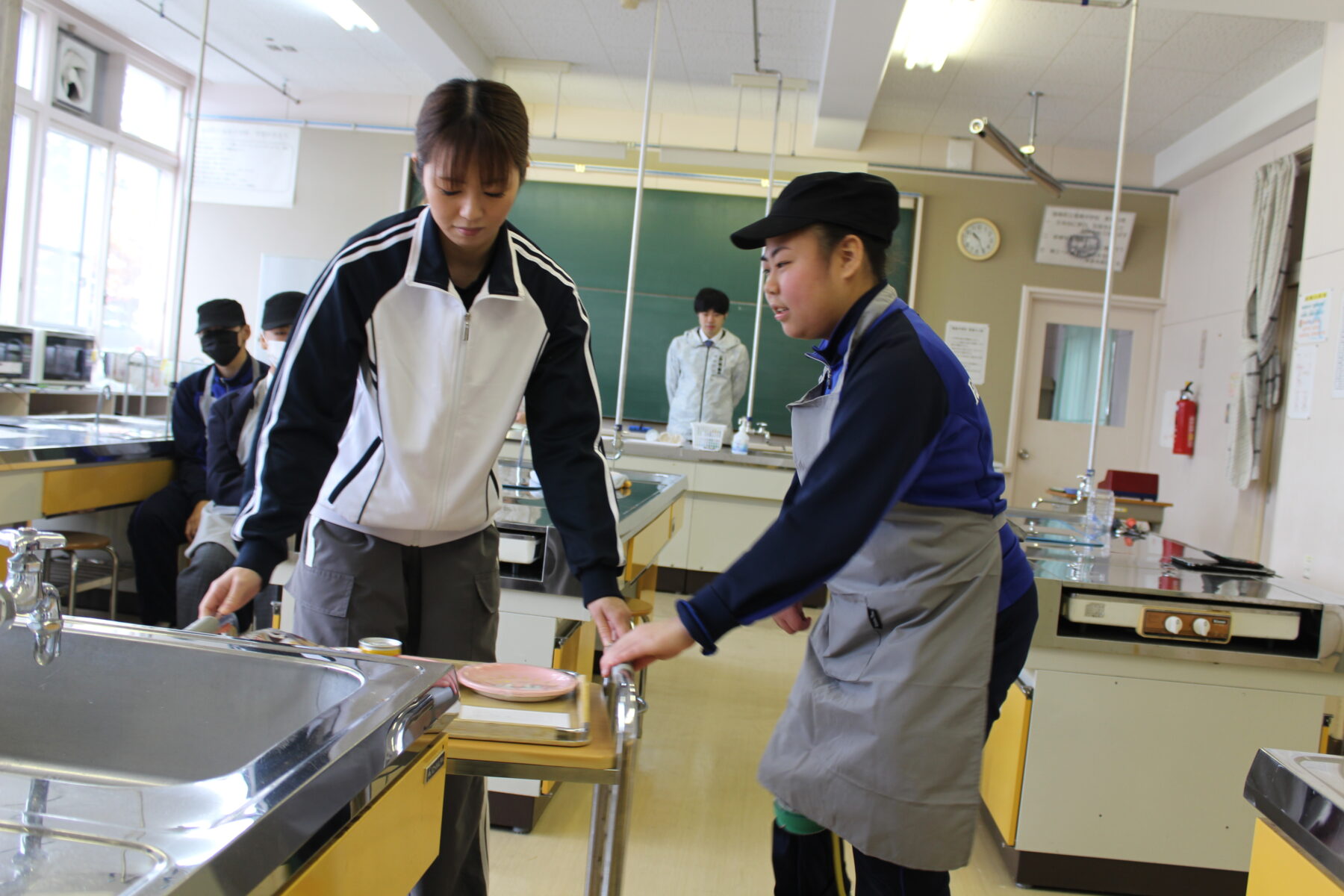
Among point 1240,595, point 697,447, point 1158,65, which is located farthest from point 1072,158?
point 1240,595

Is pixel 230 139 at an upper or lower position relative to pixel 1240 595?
upper

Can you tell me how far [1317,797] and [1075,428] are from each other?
6768mm

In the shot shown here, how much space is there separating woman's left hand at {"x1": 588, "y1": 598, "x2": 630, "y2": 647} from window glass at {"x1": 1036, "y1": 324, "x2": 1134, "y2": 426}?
6536 millimetres

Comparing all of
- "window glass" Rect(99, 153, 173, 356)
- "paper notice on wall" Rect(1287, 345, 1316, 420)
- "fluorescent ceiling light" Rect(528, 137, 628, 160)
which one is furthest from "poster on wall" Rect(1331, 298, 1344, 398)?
"window glass" Rect(99, 153, 173, 356)

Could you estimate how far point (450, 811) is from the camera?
4.64 ft

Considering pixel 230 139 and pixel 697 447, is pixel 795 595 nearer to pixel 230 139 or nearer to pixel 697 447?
pixel 697 447

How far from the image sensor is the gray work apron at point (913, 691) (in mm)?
1279

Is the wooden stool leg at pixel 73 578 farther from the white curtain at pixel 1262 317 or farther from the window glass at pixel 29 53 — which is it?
the white curtain at pixel 1262 317

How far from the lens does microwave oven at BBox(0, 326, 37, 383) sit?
538 cm

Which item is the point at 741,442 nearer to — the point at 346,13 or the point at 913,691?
the point at 346,13

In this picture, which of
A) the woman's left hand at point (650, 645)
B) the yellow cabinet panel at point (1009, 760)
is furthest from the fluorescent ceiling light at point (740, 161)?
the woman's left hand at point (650, 645)

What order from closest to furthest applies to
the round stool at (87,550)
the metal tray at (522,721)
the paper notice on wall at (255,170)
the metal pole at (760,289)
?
the metal tray at (522,721), the round stool at (87,550), the metal pole at (760,289), the paper notice on wall at (255,170)

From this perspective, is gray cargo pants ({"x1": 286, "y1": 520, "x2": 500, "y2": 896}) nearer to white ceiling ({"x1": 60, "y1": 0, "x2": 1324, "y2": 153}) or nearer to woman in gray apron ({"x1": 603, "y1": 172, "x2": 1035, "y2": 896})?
woman in gray apron ({"x1": 603, "y1": 172, "x2": 1035, "y2": 896})

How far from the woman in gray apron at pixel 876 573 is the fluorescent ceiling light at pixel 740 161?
18.1 feet
